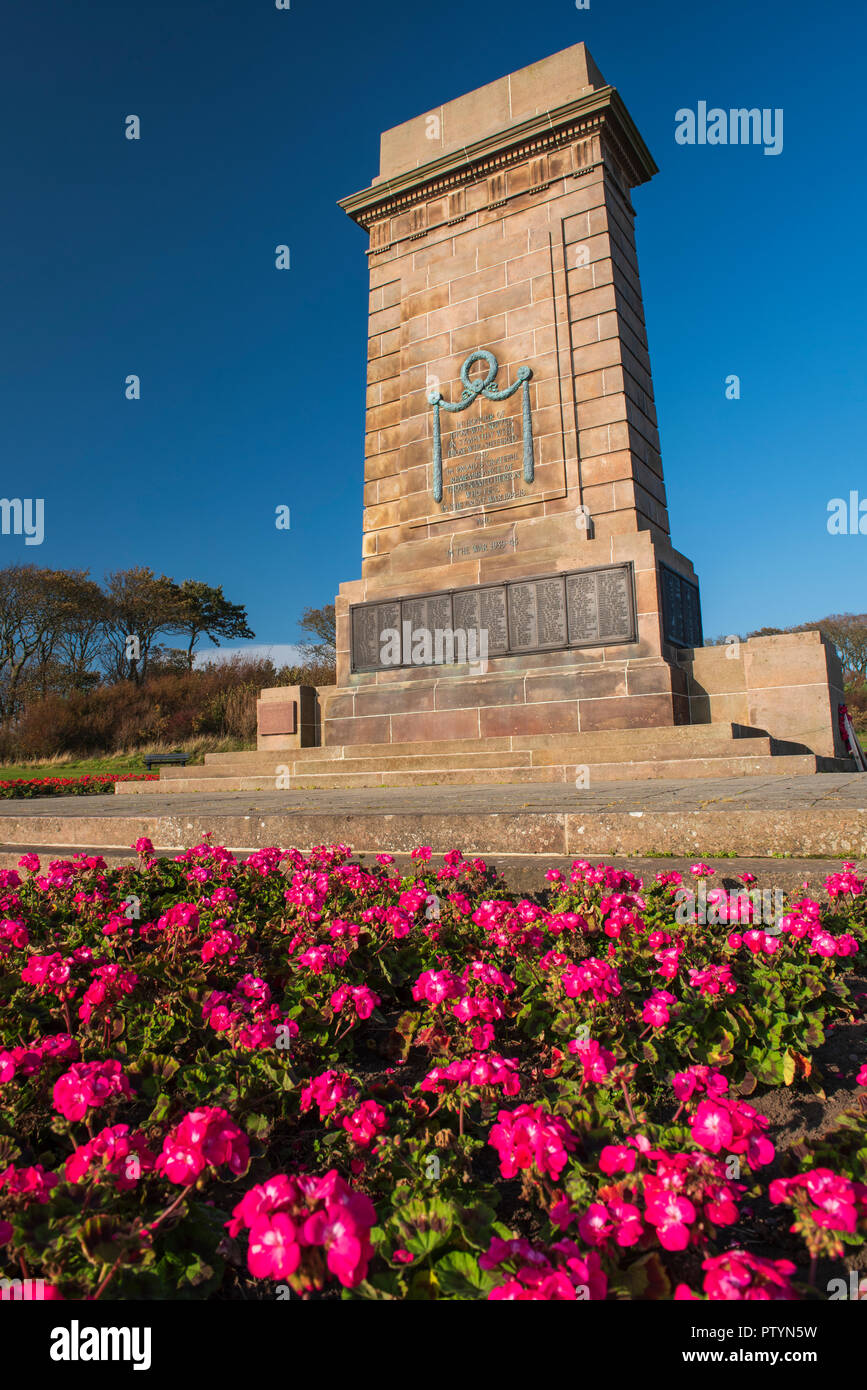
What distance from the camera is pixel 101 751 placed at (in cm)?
2727

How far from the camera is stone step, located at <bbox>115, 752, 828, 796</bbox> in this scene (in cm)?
732

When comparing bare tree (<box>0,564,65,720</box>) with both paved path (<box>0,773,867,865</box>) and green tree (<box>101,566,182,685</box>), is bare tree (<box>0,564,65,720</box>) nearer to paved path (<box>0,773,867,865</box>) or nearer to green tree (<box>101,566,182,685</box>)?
green tree (<box>101,566,182,685</box>)

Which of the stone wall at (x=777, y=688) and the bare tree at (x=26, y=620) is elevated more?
the bare tree at (x=26, y=620)

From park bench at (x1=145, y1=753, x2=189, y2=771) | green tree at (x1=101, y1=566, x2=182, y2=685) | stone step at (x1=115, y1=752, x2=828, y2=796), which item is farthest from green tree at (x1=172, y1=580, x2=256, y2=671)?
stone step at (x1=115, y1=752, x2=828, y2=796)

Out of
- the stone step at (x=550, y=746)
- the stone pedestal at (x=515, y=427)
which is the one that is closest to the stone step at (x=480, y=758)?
the stone step at (x=550, y=746)

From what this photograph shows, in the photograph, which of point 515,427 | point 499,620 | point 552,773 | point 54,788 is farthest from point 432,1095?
point 54,788

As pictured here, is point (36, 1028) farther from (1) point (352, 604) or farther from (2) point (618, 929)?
(1) point (352, 604)

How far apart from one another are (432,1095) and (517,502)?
1019cm

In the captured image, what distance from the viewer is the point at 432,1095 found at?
1972 mm

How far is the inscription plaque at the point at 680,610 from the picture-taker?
33.0 feet

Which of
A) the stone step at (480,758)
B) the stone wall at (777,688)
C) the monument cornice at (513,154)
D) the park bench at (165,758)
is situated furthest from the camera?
the park bench at (165,758)

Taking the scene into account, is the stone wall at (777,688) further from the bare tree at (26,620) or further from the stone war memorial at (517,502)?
the bare tree at (26,620)

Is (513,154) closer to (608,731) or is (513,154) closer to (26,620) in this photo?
(608,731)

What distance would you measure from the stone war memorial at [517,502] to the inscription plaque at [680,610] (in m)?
0.06
